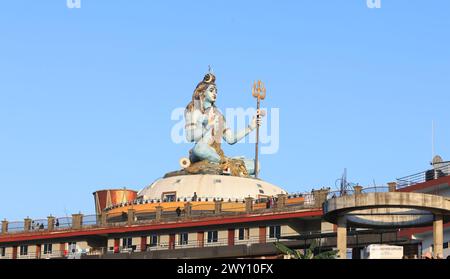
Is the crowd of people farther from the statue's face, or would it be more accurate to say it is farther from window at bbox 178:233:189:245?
the statue's face

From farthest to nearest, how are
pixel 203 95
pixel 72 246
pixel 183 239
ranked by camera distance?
1. pixel 203 95
2. pixel 72 246
3. pixel 183 239

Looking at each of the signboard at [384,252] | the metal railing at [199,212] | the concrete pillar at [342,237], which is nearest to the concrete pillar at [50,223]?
the metal railing at [199,212]

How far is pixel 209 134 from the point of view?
135750mm

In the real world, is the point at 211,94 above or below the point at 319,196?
above

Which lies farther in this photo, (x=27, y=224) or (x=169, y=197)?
(x=27, y=224)

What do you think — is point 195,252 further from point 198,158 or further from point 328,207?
point 328,207

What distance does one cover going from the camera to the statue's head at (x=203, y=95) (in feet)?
448

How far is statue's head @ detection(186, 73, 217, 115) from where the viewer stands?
136 m

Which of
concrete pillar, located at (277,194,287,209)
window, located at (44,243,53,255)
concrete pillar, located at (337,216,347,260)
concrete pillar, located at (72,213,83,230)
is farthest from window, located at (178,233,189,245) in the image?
concrete pillar, located at (337,216,347,260)

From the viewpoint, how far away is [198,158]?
132 m

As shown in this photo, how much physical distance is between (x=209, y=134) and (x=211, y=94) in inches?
203

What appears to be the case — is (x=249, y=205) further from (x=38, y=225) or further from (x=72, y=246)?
(x=38, y=225)

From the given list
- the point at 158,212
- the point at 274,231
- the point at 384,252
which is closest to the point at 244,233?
the point at 274,231
